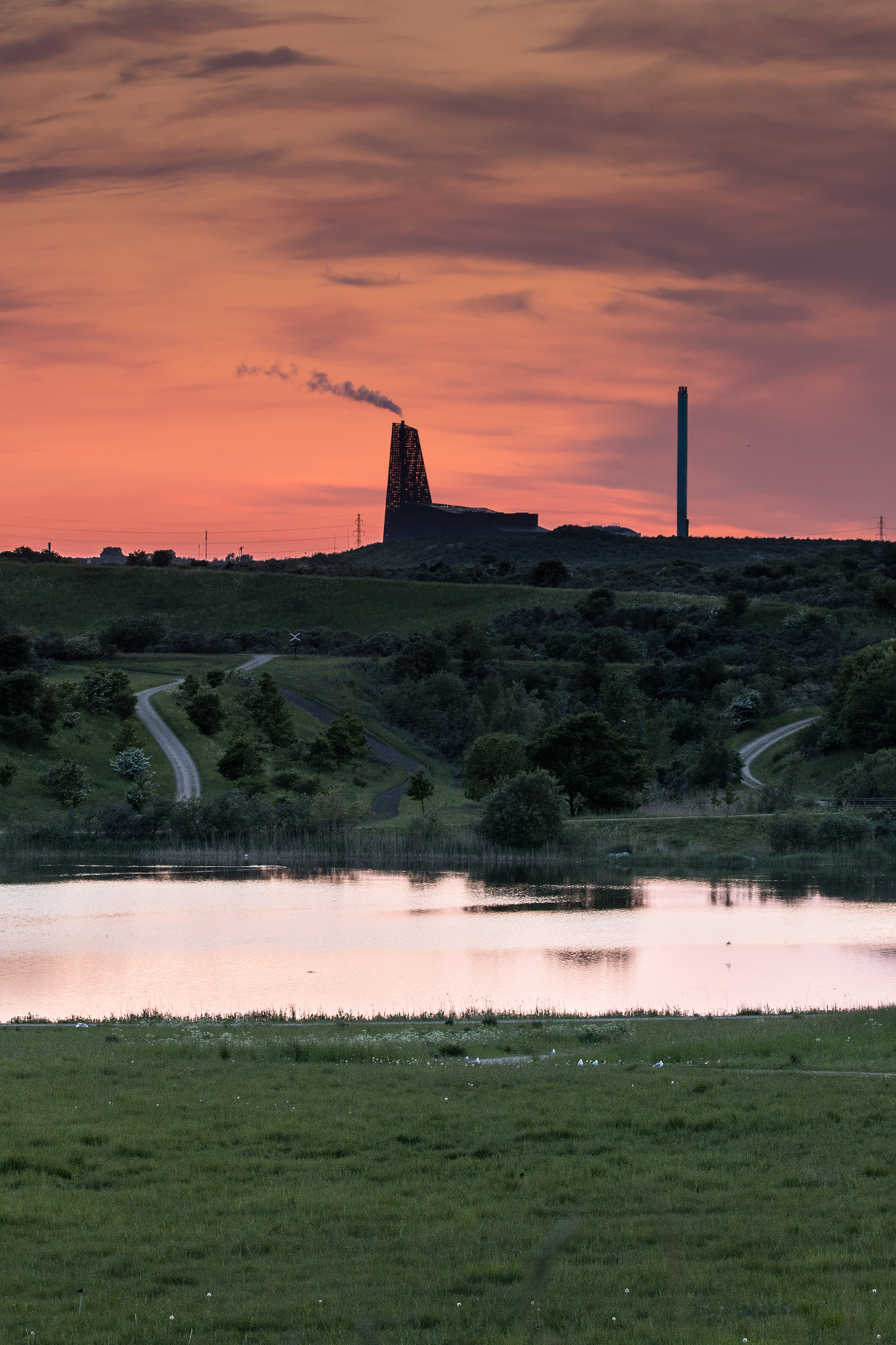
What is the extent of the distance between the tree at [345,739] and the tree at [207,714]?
760 cm

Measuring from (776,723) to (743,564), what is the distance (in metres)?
88.6

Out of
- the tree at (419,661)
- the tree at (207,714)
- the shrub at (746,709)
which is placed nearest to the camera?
the tree at (207,714)

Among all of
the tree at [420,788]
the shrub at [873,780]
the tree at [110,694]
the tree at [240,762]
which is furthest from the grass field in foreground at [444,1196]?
the tree at [110,694]

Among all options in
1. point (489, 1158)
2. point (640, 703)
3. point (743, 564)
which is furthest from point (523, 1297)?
point (743, 564)

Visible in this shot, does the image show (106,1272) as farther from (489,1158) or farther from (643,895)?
(643,895)

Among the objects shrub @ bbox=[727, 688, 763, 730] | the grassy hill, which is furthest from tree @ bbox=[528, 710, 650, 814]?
the grassy hill

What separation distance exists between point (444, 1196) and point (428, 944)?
2708cm

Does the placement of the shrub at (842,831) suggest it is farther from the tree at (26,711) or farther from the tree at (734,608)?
the tree at (734,608)

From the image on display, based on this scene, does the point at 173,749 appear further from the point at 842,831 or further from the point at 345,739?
the point at 842,831

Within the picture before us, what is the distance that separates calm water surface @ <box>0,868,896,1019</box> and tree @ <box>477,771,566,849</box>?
5152mm

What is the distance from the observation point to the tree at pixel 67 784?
6775 centimetres

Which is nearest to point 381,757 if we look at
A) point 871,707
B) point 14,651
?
point 14,651

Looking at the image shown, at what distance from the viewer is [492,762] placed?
70875 mm

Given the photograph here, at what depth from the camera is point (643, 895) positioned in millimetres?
49594
